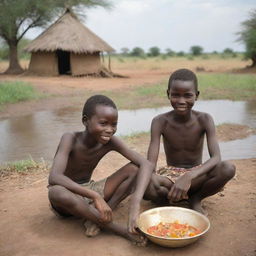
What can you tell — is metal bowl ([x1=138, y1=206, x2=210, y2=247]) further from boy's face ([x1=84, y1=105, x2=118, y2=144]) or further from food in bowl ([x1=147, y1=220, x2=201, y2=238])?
boy's face ([x1=84, y1=105, x2=118, y2=144])

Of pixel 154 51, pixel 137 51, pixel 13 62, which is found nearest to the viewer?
pixel 13 62

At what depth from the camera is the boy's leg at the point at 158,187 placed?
2871 mm

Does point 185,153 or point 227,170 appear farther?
Result: point 185,153

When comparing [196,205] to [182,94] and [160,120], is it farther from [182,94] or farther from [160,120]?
[182,94]

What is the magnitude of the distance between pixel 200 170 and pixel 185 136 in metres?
0.42

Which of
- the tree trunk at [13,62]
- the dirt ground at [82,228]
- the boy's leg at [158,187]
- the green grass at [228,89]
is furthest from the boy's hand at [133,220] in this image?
the tree trunk at [13,62]

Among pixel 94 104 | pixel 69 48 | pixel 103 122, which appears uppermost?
pixel 69 48

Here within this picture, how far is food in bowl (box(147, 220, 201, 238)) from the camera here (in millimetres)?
2475

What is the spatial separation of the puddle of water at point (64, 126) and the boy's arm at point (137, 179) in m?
2.35

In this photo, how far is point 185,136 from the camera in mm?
3150

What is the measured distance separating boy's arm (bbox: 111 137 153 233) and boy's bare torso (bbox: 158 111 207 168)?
0.48 meters

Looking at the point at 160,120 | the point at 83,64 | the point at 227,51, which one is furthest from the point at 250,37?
the point at 227,51

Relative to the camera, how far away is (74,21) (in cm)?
1831

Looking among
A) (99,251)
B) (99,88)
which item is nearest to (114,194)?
(99,251)
